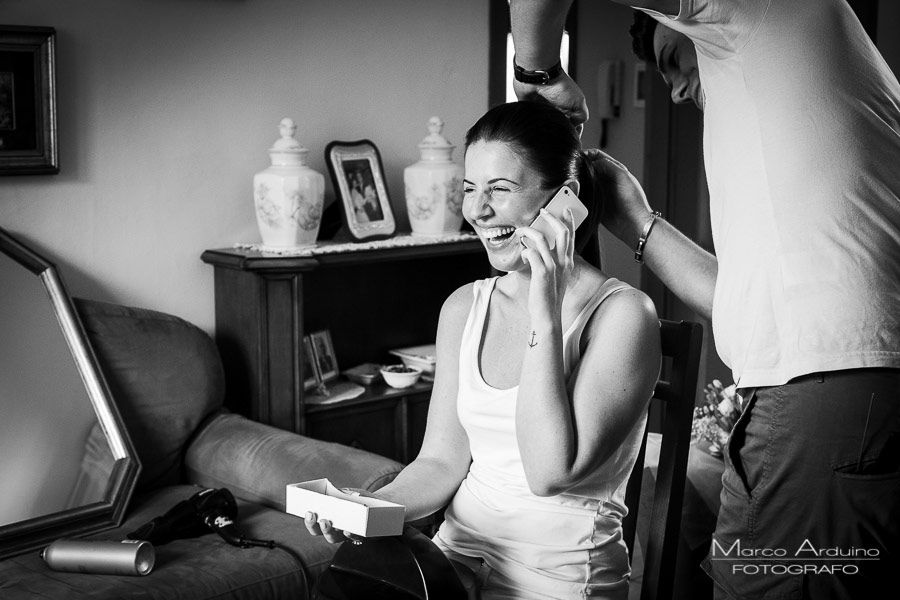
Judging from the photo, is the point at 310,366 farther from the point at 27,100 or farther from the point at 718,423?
the point at 718,423

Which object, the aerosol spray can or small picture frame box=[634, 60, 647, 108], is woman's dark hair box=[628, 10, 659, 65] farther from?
small picture frame box=[634, 60, 647, 108]

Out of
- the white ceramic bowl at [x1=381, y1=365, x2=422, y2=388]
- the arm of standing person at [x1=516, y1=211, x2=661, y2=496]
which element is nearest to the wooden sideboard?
the white ceramic bowl at [x1=381, y1=365, x2=422, y2=388]

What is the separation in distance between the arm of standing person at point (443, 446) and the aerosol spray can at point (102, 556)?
762mm

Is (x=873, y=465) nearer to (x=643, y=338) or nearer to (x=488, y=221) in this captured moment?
(x=643, y=338)

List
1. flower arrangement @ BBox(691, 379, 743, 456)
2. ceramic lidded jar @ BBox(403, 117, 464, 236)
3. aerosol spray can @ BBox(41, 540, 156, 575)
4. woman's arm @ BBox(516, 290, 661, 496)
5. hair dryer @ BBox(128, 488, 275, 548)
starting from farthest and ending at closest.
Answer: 1. ceramic lidded jar @ BBox(403, 117, 464, 236)
2. flower arrangement @ BBox(691, 379, 743, 456)
3. hair dryer @ BBox(128, 488, 275, 548)
4. aerosol spray can @ BBox(41, 540, 156, 575)
5. woman's arm @ BBox(516, 290, 661, 496)

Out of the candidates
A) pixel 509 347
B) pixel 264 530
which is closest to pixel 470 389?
pixel 509 347

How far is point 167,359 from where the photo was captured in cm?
288

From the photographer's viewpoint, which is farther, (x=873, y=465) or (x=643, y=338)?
(x=643, y=338)

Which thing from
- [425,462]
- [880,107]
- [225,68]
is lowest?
[425,462]

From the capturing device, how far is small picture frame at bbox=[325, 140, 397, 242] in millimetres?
3323

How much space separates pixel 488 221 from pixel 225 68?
1712mm

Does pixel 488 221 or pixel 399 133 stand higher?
pixel 399 133

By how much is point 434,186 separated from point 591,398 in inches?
74.8

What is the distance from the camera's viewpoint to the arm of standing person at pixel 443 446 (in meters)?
1.79
